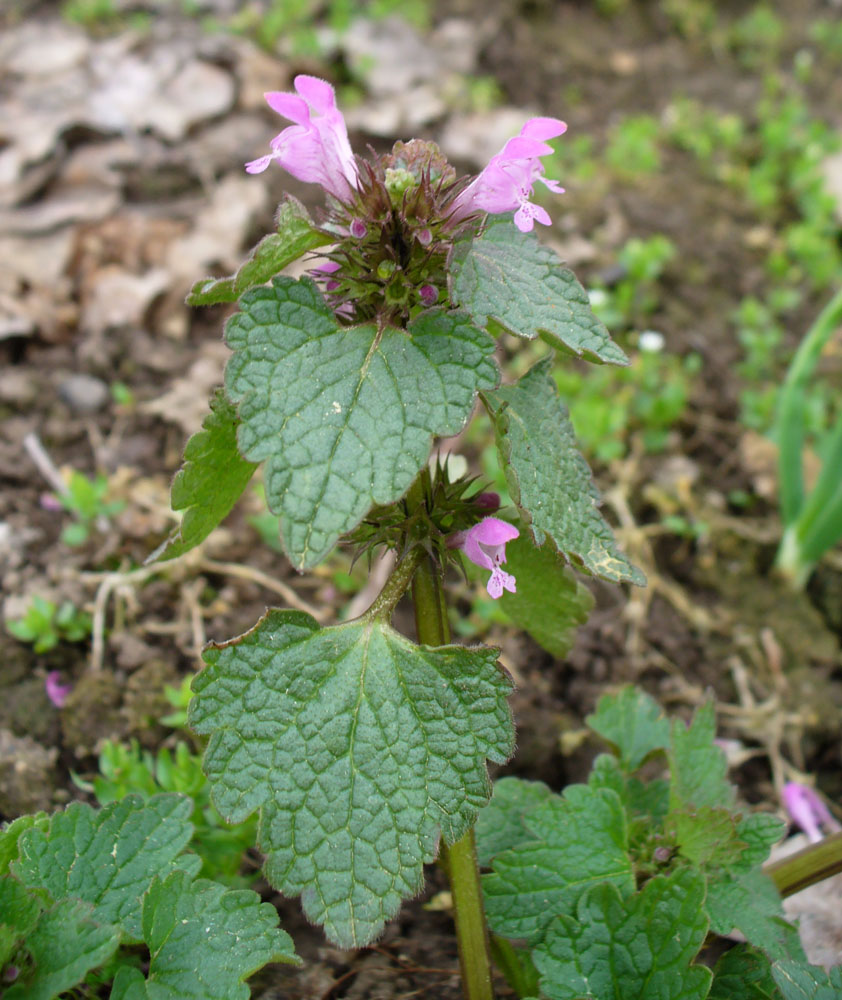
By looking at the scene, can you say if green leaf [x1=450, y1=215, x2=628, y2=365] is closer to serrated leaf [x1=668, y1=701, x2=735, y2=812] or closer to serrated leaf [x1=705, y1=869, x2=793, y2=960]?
serrated leaf [x1=668, y1=701, x2=735, y2=812]

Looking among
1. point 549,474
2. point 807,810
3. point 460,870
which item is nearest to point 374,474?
point 549,474

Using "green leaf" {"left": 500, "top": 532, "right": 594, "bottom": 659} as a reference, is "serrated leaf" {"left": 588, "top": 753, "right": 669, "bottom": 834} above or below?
below

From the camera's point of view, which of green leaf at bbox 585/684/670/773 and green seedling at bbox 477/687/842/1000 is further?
green leaf at bbox 585/684/670/773

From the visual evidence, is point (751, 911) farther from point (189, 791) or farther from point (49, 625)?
point (49, 625)

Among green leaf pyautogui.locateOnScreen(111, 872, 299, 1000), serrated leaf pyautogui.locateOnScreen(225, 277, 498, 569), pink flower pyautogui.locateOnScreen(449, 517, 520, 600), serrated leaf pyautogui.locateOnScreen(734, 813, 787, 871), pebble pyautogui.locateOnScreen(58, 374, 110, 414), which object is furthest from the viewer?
pebble pyautogui.locateOnScreen(58, 374, 110, 414)

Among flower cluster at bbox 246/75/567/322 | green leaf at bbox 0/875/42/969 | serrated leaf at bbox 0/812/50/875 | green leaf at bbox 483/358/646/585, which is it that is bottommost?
serrated leaf at bbox 0/812/50/875

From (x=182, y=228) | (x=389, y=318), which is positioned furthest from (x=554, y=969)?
(x=182, y=228)

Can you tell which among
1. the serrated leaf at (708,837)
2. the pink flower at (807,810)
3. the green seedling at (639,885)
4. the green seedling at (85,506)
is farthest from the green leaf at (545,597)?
the green seedling at (85,506)

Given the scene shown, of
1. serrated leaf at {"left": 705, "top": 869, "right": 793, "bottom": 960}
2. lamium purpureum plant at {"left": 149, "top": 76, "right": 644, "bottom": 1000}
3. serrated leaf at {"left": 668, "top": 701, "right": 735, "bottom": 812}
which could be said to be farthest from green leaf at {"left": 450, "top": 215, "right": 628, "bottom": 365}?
serrated leaf at {"left": 705, "top": 869, "right": 793, "bottom": 960}

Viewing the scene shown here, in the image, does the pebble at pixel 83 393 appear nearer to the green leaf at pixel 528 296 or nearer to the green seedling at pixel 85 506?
the green seedling at pixel 85 506
